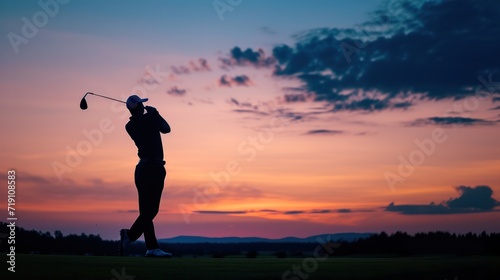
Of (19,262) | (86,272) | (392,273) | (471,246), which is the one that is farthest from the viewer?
(471,246)

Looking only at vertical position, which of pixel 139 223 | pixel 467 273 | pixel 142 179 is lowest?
pixel 467 273

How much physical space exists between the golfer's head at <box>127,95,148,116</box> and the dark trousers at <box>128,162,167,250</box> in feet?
4.57

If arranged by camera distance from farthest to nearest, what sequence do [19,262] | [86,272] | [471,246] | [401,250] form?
[401,250] → [471,246] → [19,262] → [86,272]

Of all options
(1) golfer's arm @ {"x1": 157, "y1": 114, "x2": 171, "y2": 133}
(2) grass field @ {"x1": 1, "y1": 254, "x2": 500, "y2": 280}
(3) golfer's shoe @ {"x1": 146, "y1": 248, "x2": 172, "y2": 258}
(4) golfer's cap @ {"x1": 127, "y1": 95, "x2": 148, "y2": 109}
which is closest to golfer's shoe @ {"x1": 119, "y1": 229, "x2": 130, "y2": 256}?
(3) golfer's shoe @ {"x1": 146, "y1": 248, "x2": 172, "y2": 258}

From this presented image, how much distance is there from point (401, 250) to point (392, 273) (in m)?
9.56

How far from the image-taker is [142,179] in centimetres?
1762

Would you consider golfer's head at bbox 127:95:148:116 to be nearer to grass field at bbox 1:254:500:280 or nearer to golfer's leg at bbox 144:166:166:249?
golfer's leg at bbox 144:166:166:249

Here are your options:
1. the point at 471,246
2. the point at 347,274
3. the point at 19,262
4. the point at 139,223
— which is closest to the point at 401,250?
the point at 471,246

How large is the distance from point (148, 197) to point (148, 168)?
2.52ft

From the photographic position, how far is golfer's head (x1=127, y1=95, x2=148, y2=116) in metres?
17.7

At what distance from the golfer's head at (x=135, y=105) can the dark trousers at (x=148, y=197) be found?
1.39 metres

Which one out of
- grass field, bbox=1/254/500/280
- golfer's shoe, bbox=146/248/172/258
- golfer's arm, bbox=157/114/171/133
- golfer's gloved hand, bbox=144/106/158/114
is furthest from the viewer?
golfer's gloved hand, bbox=144/106/158/114

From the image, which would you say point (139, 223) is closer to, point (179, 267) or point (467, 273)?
point (179, 267)

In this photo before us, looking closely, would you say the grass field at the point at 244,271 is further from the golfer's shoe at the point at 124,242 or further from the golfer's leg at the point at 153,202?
the golfer's shoe at the point at 124,242
